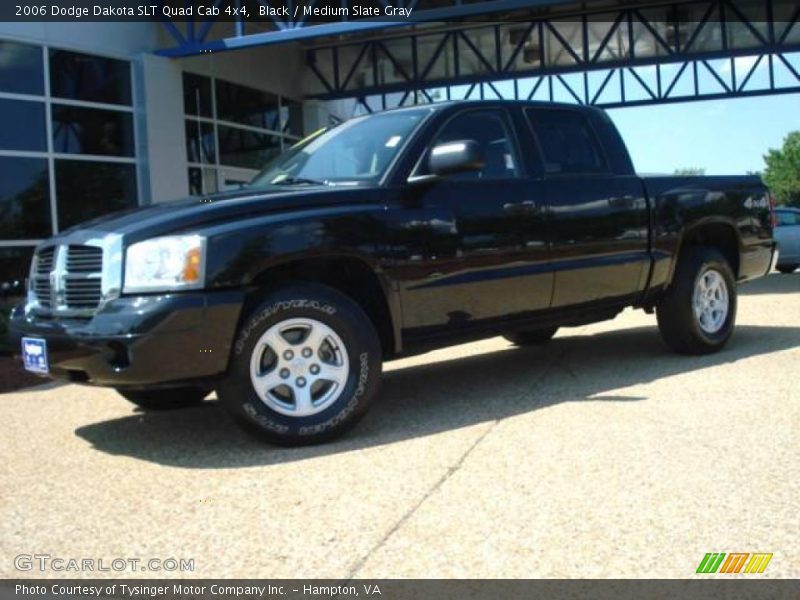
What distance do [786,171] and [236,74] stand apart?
85199 mm

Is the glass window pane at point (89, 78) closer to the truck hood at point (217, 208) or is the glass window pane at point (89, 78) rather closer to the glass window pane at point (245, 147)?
the glass window pane at point (245, 147)

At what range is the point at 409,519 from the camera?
3.50 meters

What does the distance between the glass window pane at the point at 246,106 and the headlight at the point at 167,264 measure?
12622mm

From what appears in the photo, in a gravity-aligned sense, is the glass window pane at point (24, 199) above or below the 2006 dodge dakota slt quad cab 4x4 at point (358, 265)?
above

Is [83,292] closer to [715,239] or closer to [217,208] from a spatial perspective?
[217,208]

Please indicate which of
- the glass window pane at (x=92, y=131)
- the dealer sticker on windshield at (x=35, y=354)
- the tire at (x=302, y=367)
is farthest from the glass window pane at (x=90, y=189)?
the tire at (x=302, y=367)

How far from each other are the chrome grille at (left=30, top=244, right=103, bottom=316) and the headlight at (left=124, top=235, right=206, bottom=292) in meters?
0.22

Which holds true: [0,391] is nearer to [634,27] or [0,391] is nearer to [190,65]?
[190,65]

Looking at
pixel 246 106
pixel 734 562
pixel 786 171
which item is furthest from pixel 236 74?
pixel 786 171

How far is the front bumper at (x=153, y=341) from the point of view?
163 inches

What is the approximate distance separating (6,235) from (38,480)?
9193mm

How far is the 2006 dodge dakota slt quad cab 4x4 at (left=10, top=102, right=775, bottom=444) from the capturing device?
4270mm

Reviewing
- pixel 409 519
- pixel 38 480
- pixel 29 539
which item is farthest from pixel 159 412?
pixel 409 519

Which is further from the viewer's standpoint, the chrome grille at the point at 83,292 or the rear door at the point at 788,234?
the rear door at the point at 788,234
